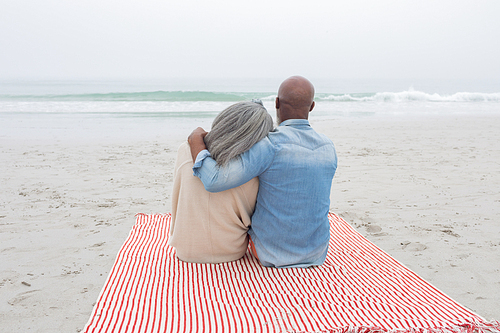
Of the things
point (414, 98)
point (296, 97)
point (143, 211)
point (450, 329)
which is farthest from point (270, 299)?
point (414, 98)

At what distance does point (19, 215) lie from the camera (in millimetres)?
4090

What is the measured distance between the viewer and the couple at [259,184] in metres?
2.37

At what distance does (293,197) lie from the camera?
2.49 m

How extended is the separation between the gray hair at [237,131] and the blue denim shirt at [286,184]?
42 mm

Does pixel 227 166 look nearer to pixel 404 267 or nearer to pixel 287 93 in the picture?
pixel 287 93

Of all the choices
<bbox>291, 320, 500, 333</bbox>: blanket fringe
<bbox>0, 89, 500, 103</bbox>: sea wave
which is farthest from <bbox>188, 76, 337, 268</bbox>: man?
<bbox>0, 89, 500, 103</bbox>: sea wave

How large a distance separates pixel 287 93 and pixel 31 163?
18.5 ft

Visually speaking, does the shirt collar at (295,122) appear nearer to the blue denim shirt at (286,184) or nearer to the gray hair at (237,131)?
the blue denim shirt at (286,184)

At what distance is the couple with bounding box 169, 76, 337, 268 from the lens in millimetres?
2365

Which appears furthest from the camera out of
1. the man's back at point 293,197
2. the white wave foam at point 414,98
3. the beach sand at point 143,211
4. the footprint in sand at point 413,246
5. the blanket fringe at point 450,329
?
the white wave foam at point 414,98

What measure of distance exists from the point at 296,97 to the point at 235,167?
1.98ft

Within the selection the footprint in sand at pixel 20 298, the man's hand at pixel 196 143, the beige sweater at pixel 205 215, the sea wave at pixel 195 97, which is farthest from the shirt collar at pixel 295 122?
the sea wave at pixel 195 97

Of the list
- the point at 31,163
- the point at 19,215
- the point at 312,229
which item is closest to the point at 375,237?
the point at 312,229

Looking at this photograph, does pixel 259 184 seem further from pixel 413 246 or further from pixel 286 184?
pixel 413 246
